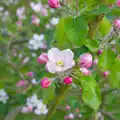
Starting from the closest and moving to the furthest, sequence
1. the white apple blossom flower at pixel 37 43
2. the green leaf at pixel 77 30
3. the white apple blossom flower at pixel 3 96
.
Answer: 1. the green leaf at pixel 77 30
2. the white apple blossom flower at pixel 3 96
3. the white apple blossom flower at pixel 37 43

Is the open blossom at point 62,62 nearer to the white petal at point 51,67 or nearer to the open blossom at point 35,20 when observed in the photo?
the white petal at point 51,67

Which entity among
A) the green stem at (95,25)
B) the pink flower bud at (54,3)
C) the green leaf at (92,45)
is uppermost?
the pink flower bud at (54,3)

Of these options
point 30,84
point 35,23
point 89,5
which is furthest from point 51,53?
point 35,23

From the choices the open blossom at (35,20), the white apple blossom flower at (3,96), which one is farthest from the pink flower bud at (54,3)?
the open blossom at (35,20)

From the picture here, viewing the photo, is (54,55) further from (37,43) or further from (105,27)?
(37,43)

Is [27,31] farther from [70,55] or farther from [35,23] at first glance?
[70,55]

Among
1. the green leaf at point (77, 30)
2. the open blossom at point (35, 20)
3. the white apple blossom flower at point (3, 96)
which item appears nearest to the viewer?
the green leaf at point (77, 30)

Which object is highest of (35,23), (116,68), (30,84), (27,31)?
(27,31)
